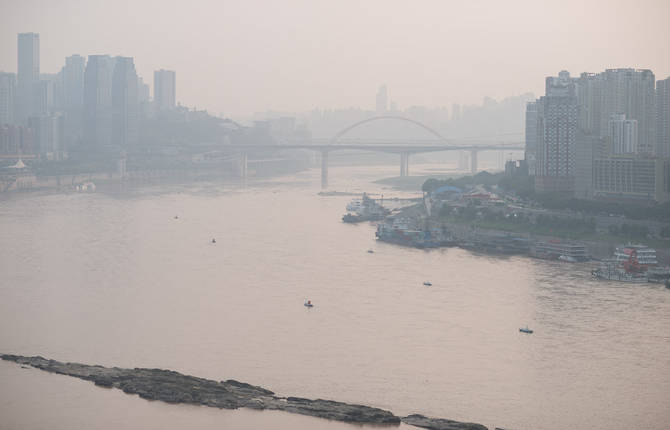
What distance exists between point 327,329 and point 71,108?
35.1 m

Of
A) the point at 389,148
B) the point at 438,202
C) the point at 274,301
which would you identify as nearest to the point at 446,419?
the point at 274,301

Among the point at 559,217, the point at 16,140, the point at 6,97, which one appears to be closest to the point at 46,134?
the point at 16,140

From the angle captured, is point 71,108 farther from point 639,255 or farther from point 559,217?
point 639,255

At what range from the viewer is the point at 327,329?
27.9 feet

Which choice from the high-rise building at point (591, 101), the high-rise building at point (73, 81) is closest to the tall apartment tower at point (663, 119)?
the high-rise building at point (591, 101)

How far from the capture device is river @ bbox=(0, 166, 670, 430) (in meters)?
6.48

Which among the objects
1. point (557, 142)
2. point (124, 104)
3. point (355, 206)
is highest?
point (124, 104)

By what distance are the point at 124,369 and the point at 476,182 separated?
14.9 metres

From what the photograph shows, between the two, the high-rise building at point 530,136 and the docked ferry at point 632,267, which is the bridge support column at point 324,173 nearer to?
the high-rise building at point 530,136

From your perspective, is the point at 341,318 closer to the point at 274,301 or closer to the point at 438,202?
the point at 274,301

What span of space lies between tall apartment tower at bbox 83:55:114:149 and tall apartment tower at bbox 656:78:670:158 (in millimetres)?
21558

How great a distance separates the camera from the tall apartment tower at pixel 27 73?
134 feet

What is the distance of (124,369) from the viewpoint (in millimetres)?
7098

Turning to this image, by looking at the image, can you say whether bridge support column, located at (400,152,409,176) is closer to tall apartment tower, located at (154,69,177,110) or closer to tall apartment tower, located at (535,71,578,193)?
tall apartment tower, located at (535,71,578,193)
